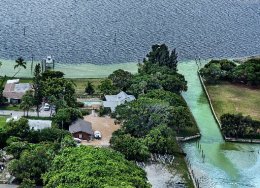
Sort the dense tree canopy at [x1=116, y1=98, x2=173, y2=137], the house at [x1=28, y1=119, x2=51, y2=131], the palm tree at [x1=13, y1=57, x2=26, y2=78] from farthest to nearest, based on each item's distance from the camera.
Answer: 1. the palm tree at [x1=13, y1=57, x2=26, y2=78]
2. the house at [x1=28, y1=119, x2=51, y2=131]
3. the dense tree canopy at [x1=116, y1=98, x2=173, y2=137]

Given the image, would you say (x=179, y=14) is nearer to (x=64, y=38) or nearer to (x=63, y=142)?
(x=64, y=38)

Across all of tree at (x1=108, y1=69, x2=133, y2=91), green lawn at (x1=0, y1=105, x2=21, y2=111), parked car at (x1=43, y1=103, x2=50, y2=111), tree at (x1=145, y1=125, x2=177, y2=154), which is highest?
tree at (x1=108, y1=69, x2=133, y2=91)

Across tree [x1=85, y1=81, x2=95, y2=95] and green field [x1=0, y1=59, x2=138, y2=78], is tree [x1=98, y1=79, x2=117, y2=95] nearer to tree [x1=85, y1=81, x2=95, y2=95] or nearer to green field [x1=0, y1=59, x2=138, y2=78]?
tree [x1=85, y1=81, x2=95, y2=95]

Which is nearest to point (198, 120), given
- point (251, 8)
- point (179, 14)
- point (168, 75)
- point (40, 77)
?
point (168, 75)

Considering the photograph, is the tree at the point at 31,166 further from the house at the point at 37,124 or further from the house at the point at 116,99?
the house at the point at 116,99

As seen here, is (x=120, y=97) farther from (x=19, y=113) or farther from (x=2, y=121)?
(x=2, y=121)

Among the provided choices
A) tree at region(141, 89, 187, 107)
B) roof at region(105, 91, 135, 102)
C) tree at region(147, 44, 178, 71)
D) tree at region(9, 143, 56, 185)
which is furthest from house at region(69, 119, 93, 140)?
A: tree at region(147, 44, 178, 71)

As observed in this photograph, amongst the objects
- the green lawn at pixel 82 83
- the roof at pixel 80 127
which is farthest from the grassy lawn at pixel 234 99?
the roof at pixel 80 127
